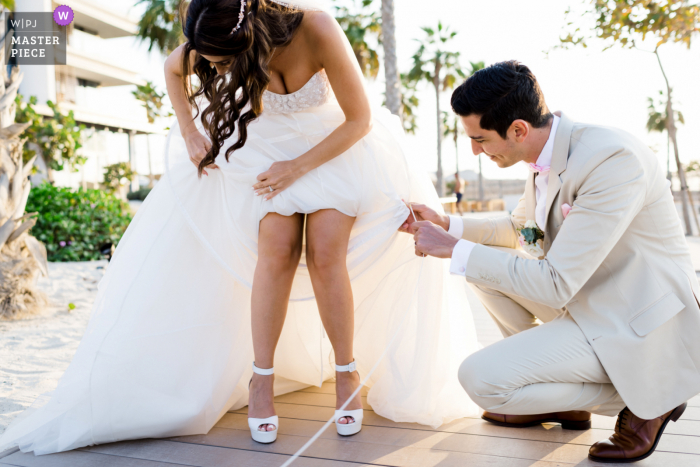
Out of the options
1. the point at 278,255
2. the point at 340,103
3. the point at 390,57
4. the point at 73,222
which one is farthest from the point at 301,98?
the point at 390,57

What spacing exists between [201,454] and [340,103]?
1.23m

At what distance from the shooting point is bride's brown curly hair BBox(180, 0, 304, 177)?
5.15 feet

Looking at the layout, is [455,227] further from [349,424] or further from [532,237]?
[349,424]

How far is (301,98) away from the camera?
1869 millimetres

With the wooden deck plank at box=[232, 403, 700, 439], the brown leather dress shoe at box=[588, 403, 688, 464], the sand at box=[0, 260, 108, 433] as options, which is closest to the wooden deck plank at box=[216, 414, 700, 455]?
the wooden deck plank at box=[232, 403, 700, 439]

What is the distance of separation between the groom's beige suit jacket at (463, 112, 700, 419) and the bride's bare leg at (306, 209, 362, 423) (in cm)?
50

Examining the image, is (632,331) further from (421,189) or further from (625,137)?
(421,189)

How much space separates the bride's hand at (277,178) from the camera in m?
1.75

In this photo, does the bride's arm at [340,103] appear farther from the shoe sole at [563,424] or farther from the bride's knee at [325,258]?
the shoe sole at [563,424]

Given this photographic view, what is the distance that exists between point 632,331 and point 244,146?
137cm

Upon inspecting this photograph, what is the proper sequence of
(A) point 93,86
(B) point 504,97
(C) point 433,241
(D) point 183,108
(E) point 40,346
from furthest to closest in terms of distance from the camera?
(A) point 93,86, (E) point 40,346, (D) point 183,108, (C) point 433,241, (B) point 504,97


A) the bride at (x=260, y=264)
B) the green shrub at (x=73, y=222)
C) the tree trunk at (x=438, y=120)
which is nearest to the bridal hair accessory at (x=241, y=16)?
the bride at (x=260, y=264)

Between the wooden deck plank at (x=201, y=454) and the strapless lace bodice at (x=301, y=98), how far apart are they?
116 cm

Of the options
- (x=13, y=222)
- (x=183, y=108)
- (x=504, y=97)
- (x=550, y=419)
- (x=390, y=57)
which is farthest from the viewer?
(x=390, y=57)
